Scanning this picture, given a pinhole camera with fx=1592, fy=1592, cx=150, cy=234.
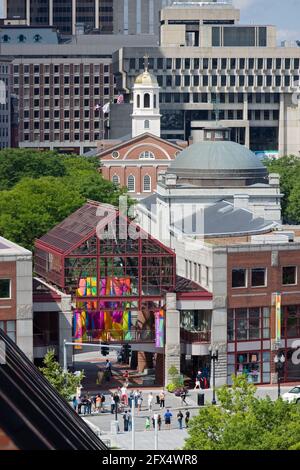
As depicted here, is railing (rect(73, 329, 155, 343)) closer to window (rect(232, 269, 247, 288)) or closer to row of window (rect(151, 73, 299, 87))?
window (rect(232, 269, 247, 288))

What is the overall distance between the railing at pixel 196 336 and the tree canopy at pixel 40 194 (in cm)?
2500

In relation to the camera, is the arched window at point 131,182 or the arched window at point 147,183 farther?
the arched window at point 147,183

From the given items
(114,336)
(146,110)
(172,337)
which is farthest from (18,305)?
(146,110)

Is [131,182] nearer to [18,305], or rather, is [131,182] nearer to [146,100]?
→ [146,100]

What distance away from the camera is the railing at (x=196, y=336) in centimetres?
6125

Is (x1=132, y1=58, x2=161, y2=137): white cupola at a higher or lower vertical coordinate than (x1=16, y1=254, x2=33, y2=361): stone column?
lower

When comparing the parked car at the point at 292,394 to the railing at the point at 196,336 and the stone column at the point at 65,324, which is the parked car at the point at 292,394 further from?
the stone column at the point at 65,324

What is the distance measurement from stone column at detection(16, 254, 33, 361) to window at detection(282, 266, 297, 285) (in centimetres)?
1059

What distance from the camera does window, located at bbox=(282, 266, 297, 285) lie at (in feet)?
205

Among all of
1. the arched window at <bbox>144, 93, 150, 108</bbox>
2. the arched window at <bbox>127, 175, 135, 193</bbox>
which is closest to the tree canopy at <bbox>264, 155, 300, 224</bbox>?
the arched window at <bbox>127, 175, 135, 193</bbox>

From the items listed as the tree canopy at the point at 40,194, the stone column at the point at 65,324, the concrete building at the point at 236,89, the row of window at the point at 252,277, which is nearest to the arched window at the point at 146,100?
the tree canopy at the point at 40,194
